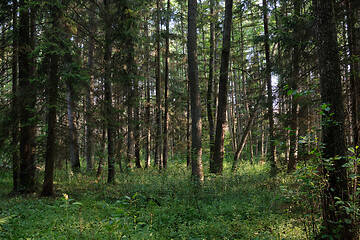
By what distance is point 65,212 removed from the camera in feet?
21.0

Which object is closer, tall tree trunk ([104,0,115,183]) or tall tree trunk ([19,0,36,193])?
tall tree trunk ([19,0,36,193])

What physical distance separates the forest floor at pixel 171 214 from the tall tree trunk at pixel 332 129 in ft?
1.27

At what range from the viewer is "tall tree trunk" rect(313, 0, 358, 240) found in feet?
12.0

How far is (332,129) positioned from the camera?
396 cm

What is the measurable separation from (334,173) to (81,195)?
8.55 meters

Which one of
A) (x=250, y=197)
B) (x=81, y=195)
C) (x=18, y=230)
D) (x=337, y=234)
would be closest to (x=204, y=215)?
(x=250, y=197)

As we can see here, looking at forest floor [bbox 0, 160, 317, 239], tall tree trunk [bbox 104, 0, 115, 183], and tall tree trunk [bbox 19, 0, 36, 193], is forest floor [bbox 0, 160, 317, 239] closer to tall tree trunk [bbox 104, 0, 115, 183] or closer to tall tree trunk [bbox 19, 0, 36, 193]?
tall tree trunk [bbox 19, 0, 36, 193]

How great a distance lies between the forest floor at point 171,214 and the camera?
14.5ft

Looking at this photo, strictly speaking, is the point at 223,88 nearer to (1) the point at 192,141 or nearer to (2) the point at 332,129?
(1) the point at 192,141

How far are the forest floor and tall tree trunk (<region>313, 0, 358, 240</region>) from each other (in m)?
0.39

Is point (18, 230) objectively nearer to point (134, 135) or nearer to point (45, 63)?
point (45, 63)

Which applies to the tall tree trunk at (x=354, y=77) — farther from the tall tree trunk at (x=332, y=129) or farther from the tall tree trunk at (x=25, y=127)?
the tall tree trunk at (x=25, y=127)

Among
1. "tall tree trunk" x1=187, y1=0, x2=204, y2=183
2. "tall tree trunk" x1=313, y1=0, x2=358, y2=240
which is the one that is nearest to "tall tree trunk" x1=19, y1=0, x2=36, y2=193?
"tall tree trunk" x1=187, y1=0, x2=204, y2=183

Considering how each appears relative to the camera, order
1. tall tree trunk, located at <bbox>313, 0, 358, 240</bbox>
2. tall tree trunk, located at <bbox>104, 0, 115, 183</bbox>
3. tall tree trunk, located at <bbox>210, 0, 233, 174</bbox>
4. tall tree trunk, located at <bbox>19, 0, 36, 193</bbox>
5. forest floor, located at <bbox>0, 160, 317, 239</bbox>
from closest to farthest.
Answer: tall tree trunk, located at <bbox>313, 0, 358, 240</bbox> < forest floor, located at <bbox>0, 160, 317, 239</bbox> < tall tree trunk, located at <bbox>19, 0, 36, 193</bbox> < tall tree trunk, located at <bbox>104, 0, 115, 183</bbox> < tall tree trunk, located at <bbox>210, 0, 233, 174</bbox>
